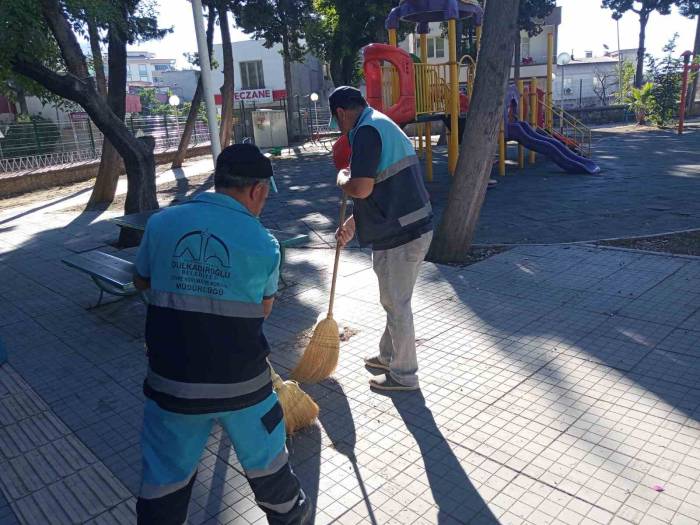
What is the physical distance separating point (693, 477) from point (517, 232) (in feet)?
17.3

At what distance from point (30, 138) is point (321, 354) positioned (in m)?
17.9

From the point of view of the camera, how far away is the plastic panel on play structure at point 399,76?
32.8 ft

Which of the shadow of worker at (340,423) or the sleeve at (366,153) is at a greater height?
the sleeve at (366,153)

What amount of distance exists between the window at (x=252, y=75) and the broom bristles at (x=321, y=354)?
41.4 m

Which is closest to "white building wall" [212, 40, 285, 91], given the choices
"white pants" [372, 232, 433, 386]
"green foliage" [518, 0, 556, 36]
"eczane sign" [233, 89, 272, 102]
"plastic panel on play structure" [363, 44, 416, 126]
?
"eczane sign" [233, 89, 272, 102]

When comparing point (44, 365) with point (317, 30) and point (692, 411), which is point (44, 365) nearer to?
point (692, 411)

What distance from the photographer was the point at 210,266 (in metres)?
1.88

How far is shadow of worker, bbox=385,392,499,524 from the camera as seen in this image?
2.60 meters

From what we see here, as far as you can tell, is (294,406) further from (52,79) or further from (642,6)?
(642,6)

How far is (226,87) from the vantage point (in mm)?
18672

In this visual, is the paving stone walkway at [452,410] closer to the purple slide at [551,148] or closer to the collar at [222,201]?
the collar at [222,201]

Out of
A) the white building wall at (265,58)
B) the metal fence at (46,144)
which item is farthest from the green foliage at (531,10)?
the white building wall at (265,58)

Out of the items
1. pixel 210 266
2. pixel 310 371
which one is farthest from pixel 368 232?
pixel 210 266

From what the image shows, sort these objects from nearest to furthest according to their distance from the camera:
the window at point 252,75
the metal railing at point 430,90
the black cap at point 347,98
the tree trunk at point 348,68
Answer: the black cap at point 347,98 → the metal railing at point 430,90 → the tree trunk at point 348,68 → the window at point 252,75
